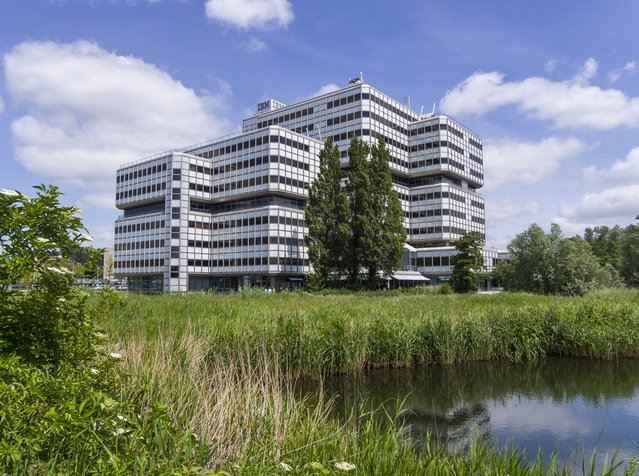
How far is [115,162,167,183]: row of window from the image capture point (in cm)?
7475

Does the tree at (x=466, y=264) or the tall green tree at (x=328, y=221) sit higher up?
the tall green tree at (x=328, y=221)

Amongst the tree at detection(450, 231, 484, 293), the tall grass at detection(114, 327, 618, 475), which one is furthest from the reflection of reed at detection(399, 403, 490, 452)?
the tree at detection(450, 231, 484, 293)

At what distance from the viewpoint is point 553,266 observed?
47.7 meters

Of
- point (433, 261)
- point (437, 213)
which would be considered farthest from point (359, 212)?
point (437, 213)

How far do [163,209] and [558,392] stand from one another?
70231mm

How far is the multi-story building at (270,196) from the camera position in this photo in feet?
228

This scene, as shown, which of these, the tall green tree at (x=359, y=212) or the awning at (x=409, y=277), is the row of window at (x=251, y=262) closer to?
the awning at (x=409, y=277)

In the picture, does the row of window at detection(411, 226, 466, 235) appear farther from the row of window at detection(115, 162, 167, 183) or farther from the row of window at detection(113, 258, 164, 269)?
the row of window at detection(115, 162, 167, 183)

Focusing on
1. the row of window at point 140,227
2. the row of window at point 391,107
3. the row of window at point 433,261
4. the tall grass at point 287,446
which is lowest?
the tall grass at point 287,446

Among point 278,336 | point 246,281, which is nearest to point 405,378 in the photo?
point 278,336

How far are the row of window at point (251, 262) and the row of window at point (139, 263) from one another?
5039mm

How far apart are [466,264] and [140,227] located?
167 feet

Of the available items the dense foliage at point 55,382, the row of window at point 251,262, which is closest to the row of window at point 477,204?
the row of window at point 251,262

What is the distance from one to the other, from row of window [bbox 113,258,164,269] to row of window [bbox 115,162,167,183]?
45.8 ft
